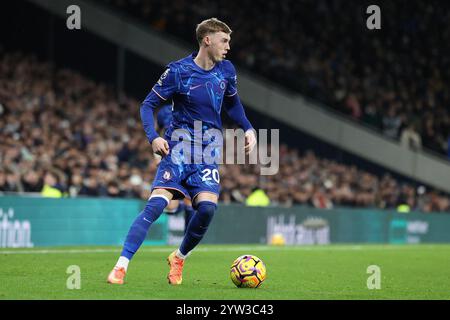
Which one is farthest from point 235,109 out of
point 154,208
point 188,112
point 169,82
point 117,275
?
point 117,275

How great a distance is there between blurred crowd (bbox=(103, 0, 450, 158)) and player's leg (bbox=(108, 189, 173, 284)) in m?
20.8

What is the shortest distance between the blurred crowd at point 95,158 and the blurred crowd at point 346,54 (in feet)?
7.76

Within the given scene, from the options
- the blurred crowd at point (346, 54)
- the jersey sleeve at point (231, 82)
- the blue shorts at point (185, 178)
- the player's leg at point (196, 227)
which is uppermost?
the blurred crowd at point (346, 54)

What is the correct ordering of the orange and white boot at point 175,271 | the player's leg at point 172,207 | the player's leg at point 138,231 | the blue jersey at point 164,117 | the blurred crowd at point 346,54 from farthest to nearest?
the blurred crowd at point 346,54 < the player's leg at point 172,207 < the blue jersey at point 164,117 < the orange and white boot at point 175,271 < the player's leg at point 138,231

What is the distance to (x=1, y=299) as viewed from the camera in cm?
773

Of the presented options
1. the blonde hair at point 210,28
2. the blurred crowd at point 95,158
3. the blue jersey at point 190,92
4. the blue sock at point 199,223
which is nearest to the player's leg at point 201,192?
the blue sock at point 199,223

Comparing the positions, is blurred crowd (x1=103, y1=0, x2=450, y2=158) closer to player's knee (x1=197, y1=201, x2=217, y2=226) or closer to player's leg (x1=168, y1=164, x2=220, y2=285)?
player's leg (x1=168, y1=164, x2=220, y2=285)

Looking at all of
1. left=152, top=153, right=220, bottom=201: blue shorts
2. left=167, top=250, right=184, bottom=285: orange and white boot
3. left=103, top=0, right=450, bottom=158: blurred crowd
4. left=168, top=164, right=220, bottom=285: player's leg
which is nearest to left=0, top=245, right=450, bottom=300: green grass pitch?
left=167, top=250, right=184, bottom=285: orange and white boot

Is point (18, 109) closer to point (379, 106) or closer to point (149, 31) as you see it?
point (149, 31)

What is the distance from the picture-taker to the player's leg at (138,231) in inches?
357

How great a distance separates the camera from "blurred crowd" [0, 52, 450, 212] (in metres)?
20.1

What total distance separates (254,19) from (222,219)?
1159 centimetres

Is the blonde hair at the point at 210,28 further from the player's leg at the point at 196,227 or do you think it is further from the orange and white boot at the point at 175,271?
the orange and white boot at the point at 175,271

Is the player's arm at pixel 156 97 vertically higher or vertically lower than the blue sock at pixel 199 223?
higher
